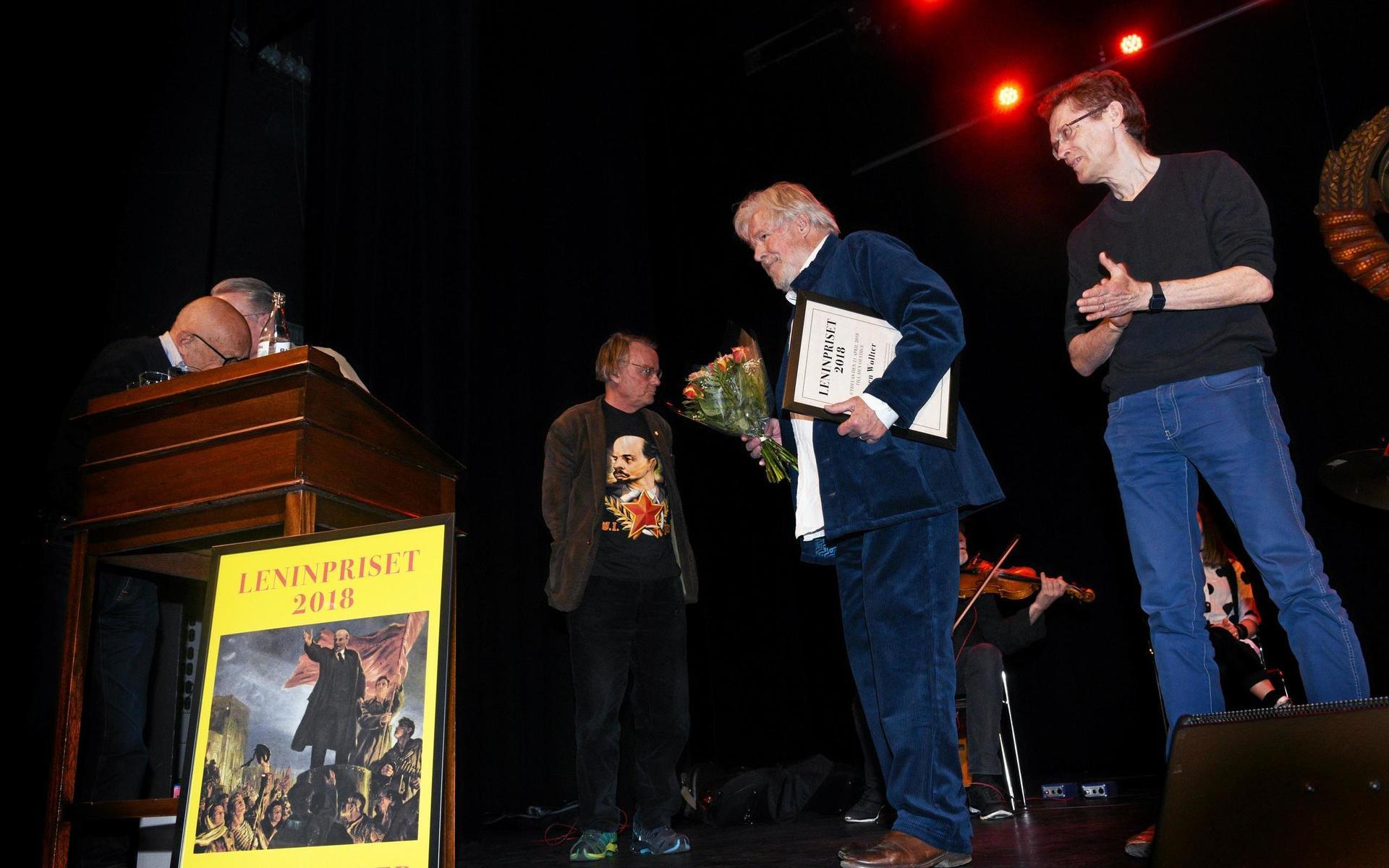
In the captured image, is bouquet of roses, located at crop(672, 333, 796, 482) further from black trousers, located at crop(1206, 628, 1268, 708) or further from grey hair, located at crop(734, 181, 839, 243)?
black trousers, located at crop(1206, 628, 1268, 708)

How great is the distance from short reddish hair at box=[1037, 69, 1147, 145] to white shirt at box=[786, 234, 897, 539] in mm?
719

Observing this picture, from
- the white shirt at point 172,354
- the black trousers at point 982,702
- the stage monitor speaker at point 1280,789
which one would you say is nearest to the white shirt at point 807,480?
the stage monitor speaker at point 1280,789

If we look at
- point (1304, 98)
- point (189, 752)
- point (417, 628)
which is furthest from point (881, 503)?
point (1304, 98)

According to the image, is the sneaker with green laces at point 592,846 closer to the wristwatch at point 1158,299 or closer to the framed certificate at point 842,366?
the framed certificate at point 842,366

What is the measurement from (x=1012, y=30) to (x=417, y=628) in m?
5.08

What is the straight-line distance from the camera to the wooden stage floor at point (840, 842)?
2.10 metres

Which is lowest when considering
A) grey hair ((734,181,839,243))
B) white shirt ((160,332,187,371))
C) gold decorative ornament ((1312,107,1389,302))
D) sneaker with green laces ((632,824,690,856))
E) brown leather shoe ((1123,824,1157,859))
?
sneaker with green laces ((632,824,690,856))

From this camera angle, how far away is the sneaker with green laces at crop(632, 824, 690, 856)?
3127 millimetres

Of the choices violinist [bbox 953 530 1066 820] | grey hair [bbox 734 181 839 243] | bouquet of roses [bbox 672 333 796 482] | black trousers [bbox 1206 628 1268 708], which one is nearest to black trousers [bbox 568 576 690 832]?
bouquet of roses [bbox 672 333 796 482]

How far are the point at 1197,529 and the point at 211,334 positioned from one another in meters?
2.45

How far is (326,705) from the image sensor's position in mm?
1514

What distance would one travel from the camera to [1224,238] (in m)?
2.14

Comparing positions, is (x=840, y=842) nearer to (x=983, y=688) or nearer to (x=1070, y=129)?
(x=983, y=688)

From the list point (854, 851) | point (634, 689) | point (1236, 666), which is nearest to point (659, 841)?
point (634, 689)
